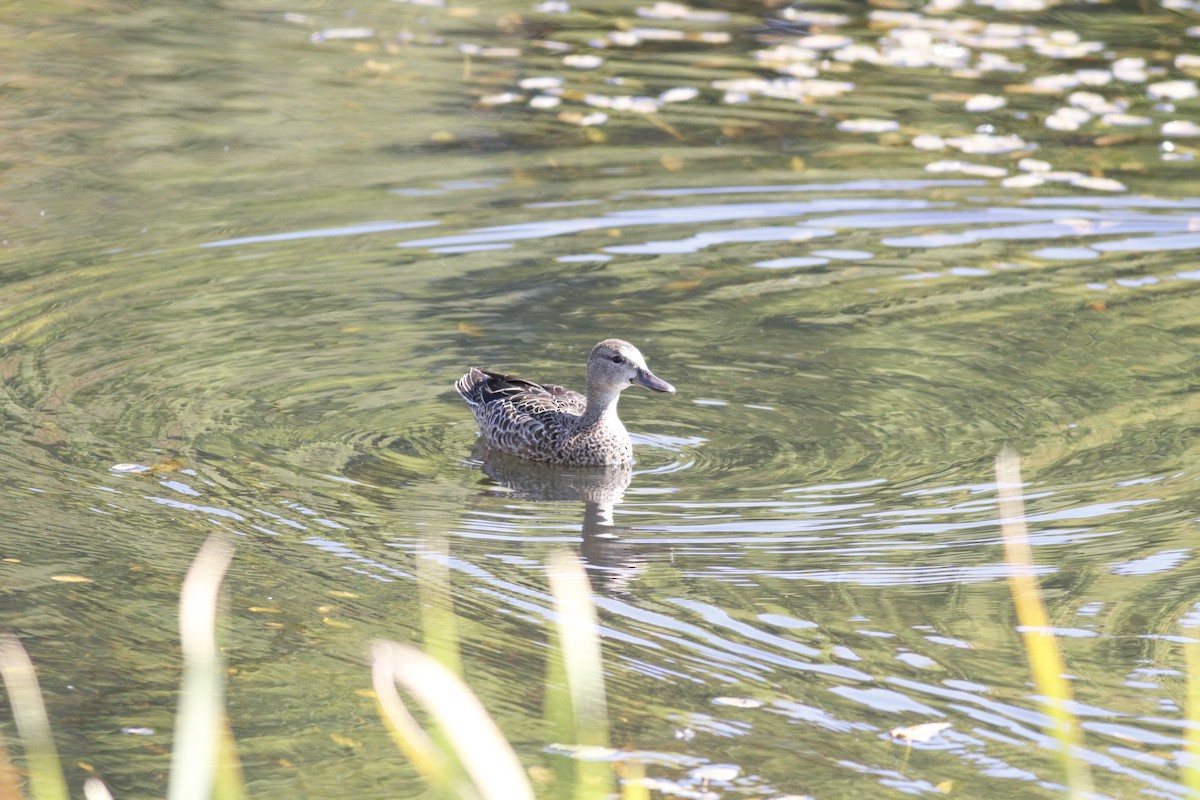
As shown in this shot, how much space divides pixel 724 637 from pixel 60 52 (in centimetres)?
1152

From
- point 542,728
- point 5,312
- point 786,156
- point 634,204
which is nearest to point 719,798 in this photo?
point 542,728

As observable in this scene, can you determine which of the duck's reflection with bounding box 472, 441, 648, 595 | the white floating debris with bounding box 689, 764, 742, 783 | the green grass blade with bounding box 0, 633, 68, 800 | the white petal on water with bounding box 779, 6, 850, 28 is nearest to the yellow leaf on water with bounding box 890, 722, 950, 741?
the white floating debris with bounding box 689, 764, 742, 783

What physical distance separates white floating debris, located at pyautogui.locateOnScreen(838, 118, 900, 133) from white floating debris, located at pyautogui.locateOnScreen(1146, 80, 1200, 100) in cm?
242

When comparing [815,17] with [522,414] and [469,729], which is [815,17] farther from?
[469,729]

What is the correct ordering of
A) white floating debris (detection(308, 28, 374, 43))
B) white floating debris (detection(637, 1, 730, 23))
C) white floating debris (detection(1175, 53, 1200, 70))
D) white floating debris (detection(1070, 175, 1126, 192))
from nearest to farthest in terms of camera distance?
white floating debris (detection(1070, 175, 1126, 192)) < white floating debris (detection(1175, 53, 1200, 70)) < white floating debris (detection(308, 28, 374, 43)) < white floating debris (detection(637, 1, 730, 23))

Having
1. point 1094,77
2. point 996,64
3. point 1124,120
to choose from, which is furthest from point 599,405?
point 996,64

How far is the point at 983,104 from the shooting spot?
14.6 m

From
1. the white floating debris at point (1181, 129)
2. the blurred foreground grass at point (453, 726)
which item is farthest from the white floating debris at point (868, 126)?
the blurred foreground grass at point (453, 726)

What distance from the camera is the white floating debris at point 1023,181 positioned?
12.9 m

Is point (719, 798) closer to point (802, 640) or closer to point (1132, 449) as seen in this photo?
point (802, 640)

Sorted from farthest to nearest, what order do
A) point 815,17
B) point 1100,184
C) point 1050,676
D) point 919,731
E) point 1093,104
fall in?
point 815,17
point 1093,104
point 1100,184
point 919,731
point 1050,676

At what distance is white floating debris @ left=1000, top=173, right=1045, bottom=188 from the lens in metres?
12.9

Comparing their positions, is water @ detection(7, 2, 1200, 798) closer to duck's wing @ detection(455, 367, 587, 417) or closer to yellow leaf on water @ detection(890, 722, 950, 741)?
yellow leaf on water @ detection(890, 722, 950, 741)

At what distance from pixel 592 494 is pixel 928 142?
6.48 metres
